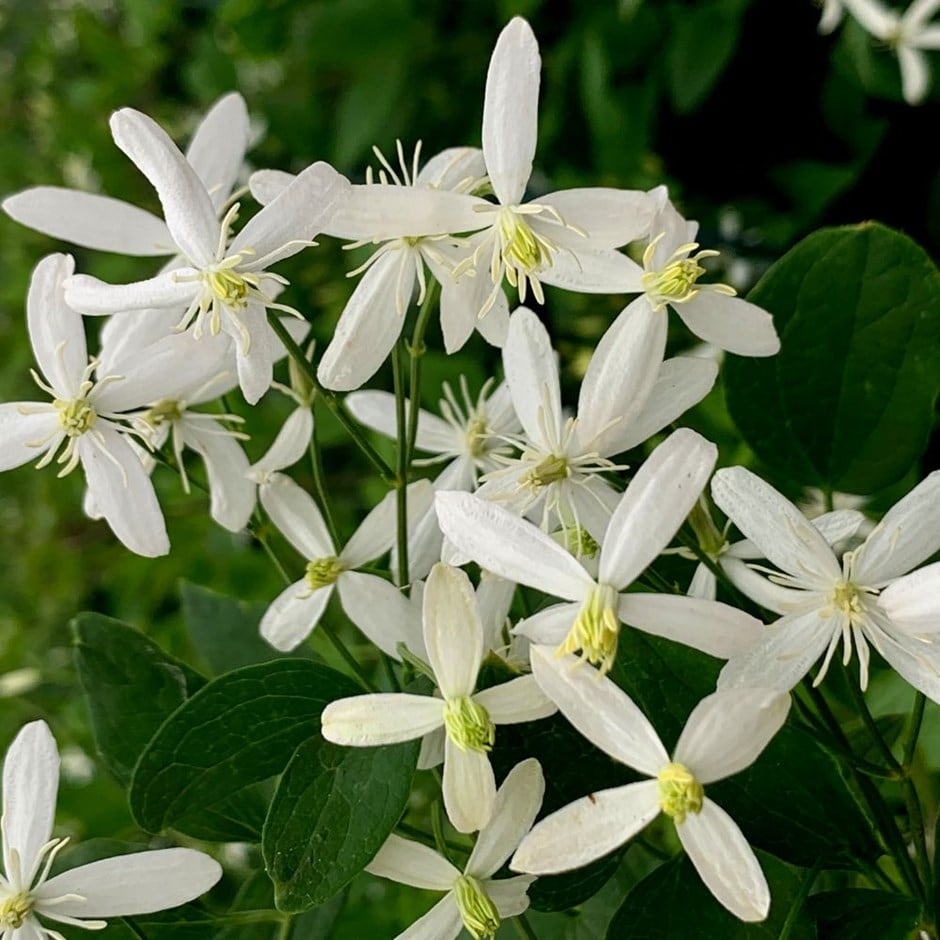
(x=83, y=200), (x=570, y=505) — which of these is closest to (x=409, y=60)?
(x=83, y=200)

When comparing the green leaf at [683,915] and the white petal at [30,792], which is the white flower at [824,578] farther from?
the white petal at [30,792]

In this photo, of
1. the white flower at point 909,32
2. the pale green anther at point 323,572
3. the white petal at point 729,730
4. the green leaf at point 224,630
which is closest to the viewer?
the white petal at point 729,730

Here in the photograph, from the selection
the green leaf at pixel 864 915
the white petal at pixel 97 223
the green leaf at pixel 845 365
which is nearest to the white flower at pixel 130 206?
the white petal at pixel 97 223

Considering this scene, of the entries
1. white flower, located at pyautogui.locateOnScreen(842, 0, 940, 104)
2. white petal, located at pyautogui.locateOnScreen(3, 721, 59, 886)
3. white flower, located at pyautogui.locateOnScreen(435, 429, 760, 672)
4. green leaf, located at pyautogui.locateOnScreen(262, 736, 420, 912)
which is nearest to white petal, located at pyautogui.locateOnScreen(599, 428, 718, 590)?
white flower, located at pyautogui.locateOnScreen(435, 429, 760, 672)

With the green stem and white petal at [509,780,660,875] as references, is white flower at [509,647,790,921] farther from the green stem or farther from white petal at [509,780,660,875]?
the green stem

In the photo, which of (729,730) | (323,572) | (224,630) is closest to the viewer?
(729,730)

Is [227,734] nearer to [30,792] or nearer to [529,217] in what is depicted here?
[30,792]

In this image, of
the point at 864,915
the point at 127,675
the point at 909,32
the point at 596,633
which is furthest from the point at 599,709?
the point at 909,32
